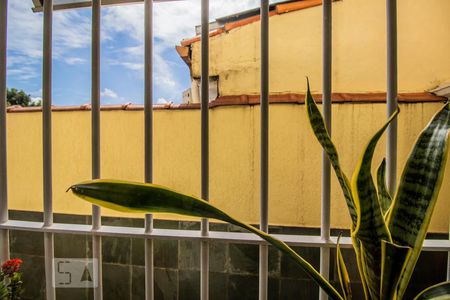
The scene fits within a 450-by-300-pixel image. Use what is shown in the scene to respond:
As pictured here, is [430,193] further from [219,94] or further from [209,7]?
[219,94]

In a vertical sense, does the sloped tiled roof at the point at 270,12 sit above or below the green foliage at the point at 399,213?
above

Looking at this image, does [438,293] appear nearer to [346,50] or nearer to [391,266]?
[391,266]

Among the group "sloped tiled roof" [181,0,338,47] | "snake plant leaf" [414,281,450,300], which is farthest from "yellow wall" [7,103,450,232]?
"snake plant leaf" [414,281,450,300]

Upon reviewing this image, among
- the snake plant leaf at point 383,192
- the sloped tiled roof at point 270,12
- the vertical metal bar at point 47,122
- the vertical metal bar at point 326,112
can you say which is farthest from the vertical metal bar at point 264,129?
the sloped tiled roof at point 270,12

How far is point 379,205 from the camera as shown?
0.47m

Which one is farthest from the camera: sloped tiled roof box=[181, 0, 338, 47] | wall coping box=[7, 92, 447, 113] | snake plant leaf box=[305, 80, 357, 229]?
sloped tiled roof box=[181, 0, 338, 47]

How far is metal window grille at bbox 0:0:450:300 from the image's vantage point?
792 mm

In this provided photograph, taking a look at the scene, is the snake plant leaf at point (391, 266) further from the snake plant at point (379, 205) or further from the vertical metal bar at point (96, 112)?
the vertical metal bar at point (96, 112)

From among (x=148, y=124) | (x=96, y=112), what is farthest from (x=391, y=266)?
(x=96, y=112)

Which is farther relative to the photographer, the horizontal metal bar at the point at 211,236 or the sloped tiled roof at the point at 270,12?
the sloped tiled roof at the point at 270,12

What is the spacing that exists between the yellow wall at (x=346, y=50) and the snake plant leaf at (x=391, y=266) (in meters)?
2.20

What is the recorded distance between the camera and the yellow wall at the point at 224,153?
2230mm

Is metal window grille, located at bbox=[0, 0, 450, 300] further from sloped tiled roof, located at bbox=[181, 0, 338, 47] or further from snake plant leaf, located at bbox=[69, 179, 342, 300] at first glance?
sloped tiled roof, located at bbox=[181, 0, 338, 47]

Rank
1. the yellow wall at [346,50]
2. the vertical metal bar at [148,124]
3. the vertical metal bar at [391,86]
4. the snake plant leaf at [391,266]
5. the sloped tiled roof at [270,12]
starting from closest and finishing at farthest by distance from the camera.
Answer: the snake plant leaf at [391,266] → the vertical metal bar at [391,86] → the vertical metal bar at [148,124] → the yellow wall at [346,50] → the sloped tiled roof at [270,12]
